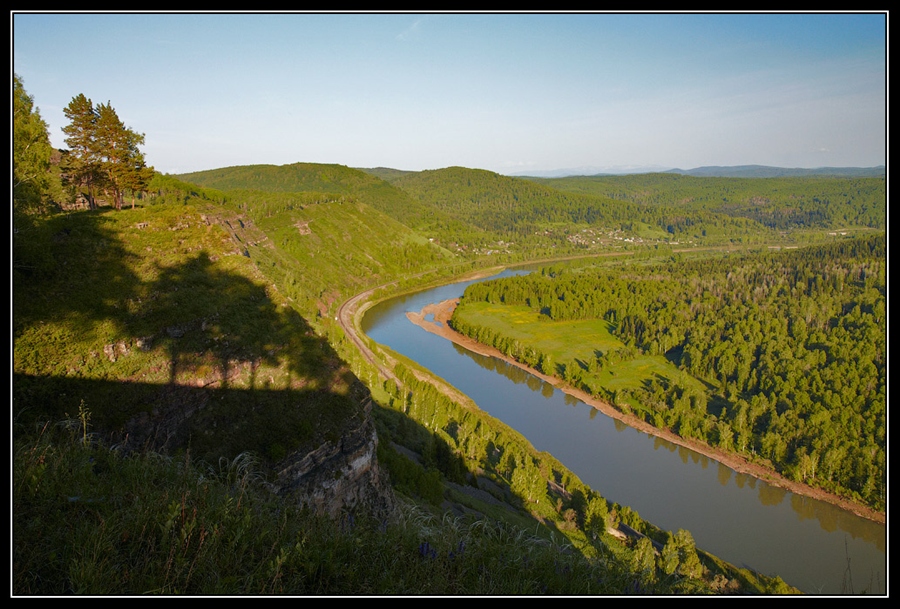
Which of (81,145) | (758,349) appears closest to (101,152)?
(81,145)

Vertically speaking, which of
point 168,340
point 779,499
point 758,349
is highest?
point 168,340

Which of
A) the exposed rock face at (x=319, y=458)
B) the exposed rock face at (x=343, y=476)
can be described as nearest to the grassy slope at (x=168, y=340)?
the exposed rock face at (x=319, y=458)

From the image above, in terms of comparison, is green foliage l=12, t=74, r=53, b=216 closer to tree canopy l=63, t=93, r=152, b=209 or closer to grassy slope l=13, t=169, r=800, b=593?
grassy slope l=13, t=169, r=800, b=593

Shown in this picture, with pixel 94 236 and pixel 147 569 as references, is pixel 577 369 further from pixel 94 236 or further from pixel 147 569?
pixel 147 569

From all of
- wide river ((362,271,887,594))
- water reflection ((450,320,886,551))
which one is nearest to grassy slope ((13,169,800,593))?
wide river ((362,271,887,594))

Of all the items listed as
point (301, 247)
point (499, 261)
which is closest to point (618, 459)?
point (301, 247)

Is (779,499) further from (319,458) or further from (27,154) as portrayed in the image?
(27,154)
